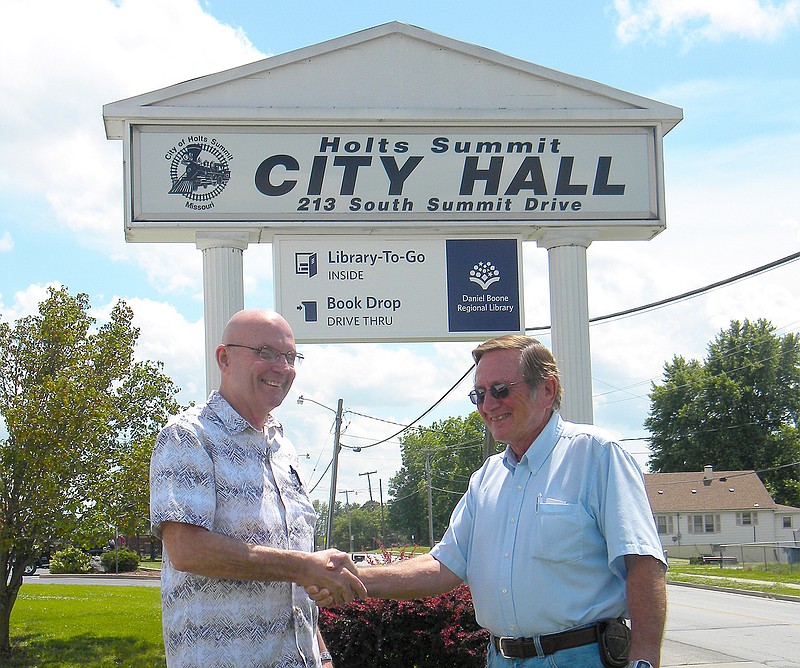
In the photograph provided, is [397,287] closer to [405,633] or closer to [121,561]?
[405,633]

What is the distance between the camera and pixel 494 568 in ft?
12.5

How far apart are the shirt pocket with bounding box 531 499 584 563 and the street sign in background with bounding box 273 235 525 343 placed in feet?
14.0

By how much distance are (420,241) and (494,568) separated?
176 inches

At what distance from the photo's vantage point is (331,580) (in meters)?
3.56

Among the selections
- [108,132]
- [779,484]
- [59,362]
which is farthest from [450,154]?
[779,484]

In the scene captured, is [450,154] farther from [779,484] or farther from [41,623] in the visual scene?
[779,484]

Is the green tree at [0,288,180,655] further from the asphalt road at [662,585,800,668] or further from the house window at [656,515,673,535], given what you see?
the house window at [656,515,673,535]

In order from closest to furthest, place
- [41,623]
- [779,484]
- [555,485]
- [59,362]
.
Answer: [555,485]
[59,362]
[41,623]
[779,484]

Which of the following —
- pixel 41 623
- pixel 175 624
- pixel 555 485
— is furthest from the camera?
pixel 41 623

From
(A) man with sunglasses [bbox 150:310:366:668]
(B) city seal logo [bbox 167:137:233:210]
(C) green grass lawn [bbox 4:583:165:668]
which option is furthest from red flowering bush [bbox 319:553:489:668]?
(C) green grass lawn [bbox 4:583:165:668]

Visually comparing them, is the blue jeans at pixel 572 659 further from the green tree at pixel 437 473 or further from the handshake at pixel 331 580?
the green tree at pixel 437 473

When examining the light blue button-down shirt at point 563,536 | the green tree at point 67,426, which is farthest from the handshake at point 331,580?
the green tree at point 67,426

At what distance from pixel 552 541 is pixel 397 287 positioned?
4.46 m

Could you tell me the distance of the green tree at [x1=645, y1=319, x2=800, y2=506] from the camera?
67938 mm
